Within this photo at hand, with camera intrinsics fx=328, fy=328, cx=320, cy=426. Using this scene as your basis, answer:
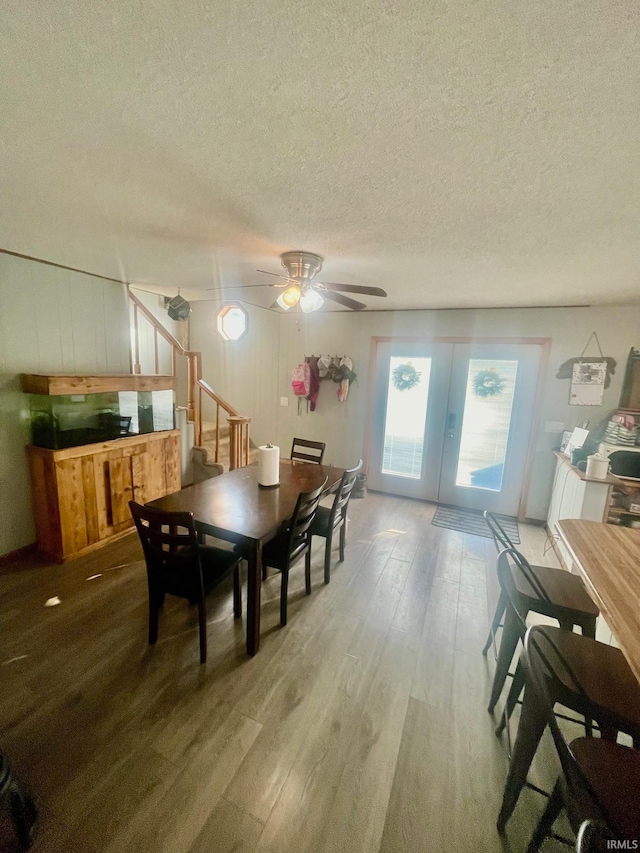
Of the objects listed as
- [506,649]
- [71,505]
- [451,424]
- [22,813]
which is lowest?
[22,813]

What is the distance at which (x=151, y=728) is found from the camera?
1505 mm

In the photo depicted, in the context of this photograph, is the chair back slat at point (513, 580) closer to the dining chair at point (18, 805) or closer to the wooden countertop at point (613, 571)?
the wooden countertop at point (613, 571)

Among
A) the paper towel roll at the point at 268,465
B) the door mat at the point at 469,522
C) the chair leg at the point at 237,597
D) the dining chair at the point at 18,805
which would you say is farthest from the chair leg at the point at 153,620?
the door mat at the point at 469,522

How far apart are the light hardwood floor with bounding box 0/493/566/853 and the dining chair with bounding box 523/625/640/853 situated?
47cm

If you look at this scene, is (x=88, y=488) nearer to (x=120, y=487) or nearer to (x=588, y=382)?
(x=120, y=487)

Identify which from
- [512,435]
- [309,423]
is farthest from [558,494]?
[309,423]

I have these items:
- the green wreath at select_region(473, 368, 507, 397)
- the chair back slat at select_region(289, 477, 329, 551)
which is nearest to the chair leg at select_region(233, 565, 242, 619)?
the chair back slat at select_region(289, 477, 329, 551)

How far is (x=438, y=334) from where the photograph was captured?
3965mm

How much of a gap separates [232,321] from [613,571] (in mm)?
4638

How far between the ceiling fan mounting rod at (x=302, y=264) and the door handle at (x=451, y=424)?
8.21ft

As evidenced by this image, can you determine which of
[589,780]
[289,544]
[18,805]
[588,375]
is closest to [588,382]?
[588,375]

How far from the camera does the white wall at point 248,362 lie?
4.81 m

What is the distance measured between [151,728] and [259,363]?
13.4 feet

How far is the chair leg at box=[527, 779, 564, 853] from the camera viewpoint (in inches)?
39.3
